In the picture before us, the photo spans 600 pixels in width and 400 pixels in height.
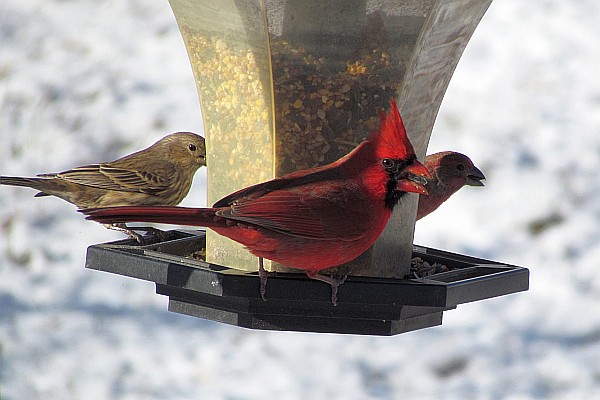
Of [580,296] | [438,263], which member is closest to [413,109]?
[438,263]

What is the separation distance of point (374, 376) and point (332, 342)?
1.23ft

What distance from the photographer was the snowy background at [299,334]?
7070 mm

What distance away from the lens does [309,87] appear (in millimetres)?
3760

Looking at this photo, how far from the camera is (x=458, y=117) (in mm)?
8531

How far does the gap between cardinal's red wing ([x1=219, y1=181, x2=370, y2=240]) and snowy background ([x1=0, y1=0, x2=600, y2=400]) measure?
3.41m

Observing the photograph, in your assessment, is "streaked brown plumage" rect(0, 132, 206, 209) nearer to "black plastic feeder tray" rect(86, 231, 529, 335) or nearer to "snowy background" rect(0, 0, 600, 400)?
"black plastic feeder tray" rect(86, 231, 529, 335)

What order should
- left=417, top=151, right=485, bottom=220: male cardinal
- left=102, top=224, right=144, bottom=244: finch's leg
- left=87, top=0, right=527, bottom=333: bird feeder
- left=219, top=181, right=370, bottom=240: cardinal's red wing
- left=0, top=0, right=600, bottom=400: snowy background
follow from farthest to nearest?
left=0, top=0, right=600, bottom=400: snowy background → left=417, top=151, right=485, bottom=220: male cardinal → left=102, top=224, right=144, bottom=244: finch's leg → left=87, top=0, right=527, bottom=333: bird feeder → left=219, top=181, right=370, bottom=240: cardinal's red wing

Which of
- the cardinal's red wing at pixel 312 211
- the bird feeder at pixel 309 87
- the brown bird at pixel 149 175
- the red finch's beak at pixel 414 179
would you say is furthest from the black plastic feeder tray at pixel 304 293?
the brown bird at pixel 149 175

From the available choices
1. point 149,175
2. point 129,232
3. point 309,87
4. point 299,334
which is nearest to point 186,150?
point 149,175

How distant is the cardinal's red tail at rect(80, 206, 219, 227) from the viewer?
3.38m

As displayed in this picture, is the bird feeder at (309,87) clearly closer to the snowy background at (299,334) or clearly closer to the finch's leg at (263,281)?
the finch's leg at (263,281)

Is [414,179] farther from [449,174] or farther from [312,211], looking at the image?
[449,174]

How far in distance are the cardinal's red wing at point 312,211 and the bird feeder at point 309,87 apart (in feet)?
0.61

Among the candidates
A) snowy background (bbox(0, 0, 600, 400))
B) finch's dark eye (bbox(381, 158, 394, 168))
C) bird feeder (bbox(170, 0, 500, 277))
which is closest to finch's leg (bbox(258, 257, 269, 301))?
bird feeder (bbox(170, 0, 500, 277))
